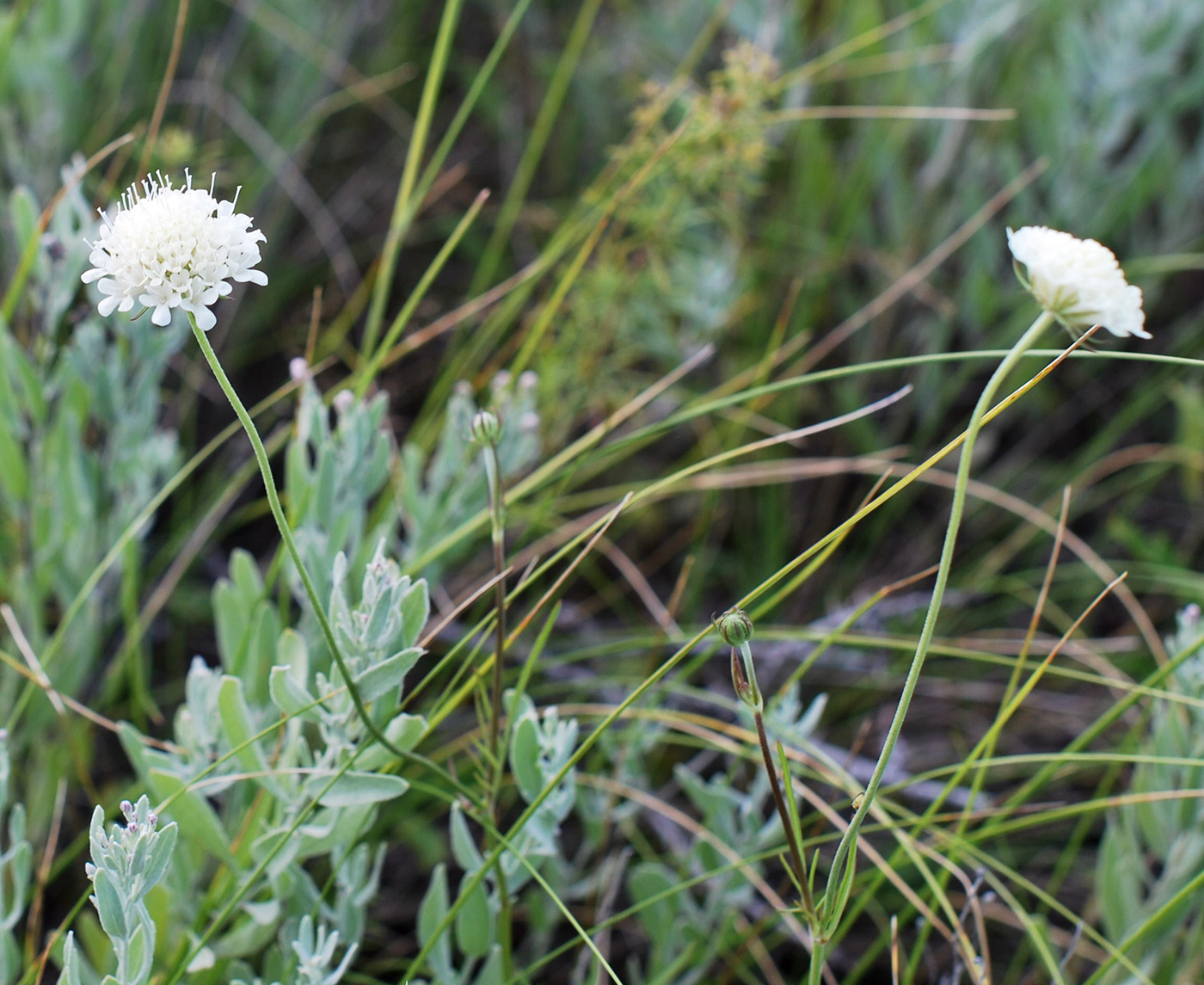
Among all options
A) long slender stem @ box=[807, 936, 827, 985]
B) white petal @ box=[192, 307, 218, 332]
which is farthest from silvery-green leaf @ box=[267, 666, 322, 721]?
long slender stem @ box=[807, 936, 827, 985]

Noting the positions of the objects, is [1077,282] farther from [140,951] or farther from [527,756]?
[140,951]

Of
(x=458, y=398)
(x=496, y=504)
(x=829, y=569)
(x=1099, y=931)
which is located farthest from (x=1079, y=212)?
(x=496, y=504)

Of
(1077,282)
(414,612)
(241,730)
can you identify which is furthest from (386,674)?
(1077,282)

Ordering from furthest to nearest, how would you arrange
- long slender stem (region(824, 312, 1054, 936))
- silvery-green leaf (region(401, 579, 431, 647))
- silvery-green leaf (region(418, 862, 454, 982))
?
1. silvery-green leaf (region(418, 862, 454, 982))
2. silvery-green leaf (region(401, 579, 431, 647))
3. long slender stem (region(824, 312, 1054, 936))

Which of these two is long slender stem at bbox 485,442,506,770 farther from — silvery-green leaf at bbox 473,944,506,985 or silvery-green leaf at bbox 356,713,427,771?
silvery-green leaf at bbox 473,944,506,985

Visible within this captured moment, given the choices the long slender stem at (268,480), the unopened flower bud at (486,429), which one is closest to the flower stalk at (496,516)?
the unopened flower bud at (486,429)

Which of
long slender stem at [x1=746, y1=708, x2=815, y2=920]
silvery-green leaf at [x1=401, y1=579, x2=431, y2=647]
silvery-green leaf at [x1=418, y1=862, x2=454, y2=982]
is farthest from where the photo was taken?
silvery-green leaf at [x1=418, y1=862, x2=454, y2=982]
